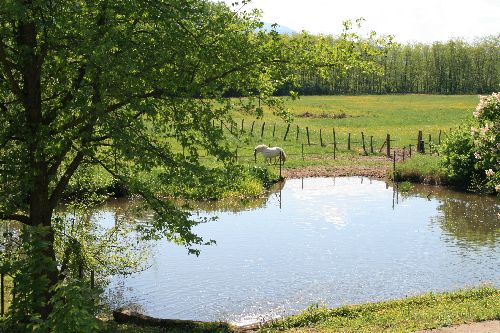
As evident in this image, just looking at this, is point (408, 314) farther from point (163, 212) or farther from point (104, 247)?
point (104, 247)

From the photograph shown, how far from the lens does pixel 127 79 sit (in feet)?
45.0

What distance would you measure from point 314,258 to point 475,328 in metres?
11.3

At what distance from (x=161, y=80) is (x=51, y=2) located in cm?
264

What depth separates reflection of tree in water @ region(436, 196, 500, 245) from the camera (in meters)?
30.0

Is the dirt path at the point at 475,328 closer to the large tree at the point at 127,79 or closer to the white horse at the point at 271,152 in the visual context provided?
the large tree at the point at 127,79

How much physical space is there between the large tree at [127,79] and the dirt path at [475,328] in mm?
5858

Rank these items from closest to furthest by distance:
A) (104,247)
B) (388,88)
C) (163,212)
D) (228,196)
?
(163,212) → (104,247) → (228,196) → (388,88)

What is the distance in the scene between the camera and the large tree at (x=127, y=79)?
1356 cm

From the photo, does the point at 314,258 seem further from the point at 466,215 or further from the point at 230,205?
the point at 230,205

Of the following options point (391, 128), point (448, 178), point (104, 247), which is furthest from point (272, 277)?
point (391, 128)

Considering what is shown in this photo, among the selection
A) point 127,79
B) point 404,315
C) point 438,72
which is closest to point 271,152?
point 404,315

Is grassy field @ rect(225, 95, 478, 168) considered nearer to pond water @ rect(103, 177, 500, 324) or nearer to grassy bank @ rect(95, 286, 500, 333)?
pond water @ rect(103, 177, 500, 324)

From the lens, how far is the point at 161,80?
1423 cm

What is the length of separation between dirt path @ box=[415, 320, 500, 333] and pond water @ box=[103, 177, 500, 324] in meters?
6.12
